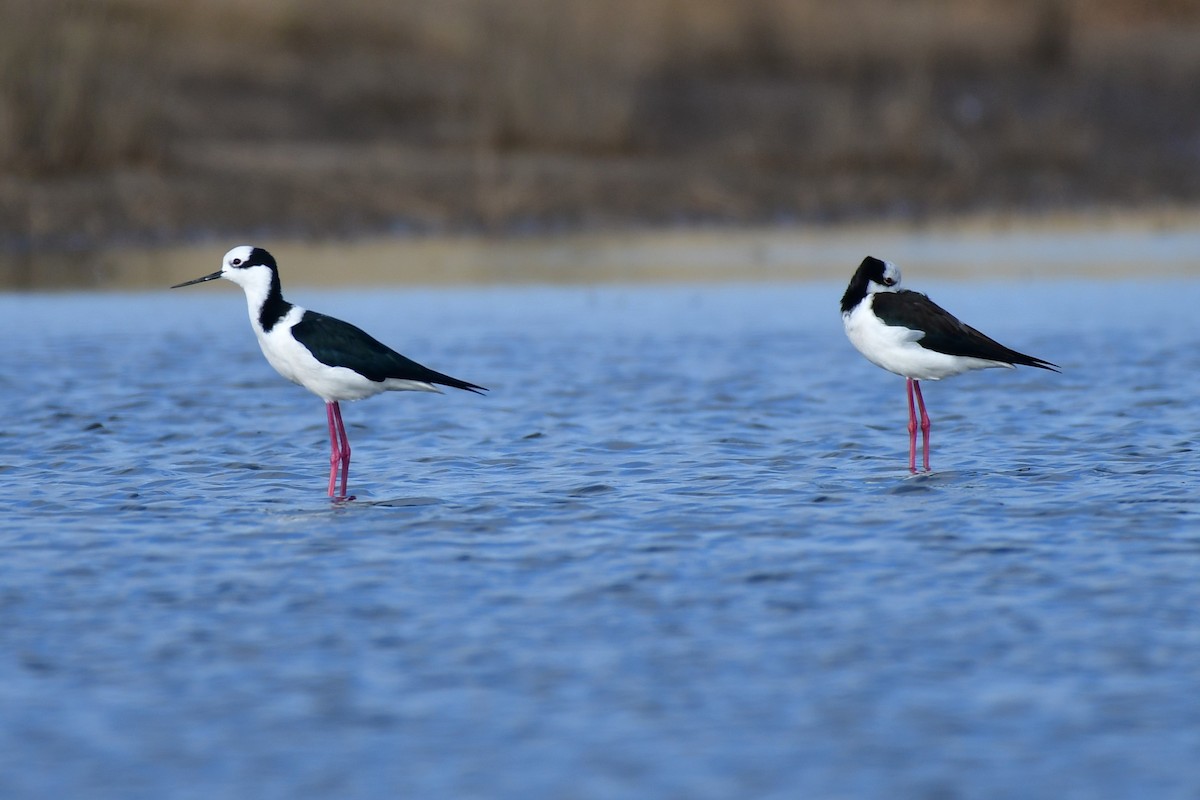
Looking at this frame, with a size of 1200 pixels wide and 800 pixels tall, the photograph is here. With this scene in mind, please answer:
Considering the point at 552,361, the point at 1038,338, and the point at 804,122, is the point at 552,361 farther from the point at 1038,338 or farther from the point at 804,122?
the point at 804,122

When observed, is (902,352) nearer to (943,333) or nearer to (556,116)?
(943,333)

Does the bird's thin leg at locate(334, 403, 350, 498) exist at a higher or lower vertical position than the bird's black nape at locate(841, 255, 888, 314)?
lower

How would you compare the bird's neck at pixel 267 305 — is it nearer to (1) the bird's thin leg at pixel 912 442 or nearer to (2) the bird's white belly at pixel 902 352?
(2) the bird's white belly at pixel 902 352

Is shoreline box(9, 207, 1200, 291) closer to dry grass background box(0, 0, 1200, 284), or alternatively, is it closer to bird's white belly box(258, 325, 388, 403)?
dry grass background box(0, 0, 1200, 284)

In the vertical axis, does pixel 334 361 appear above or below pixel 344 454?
above

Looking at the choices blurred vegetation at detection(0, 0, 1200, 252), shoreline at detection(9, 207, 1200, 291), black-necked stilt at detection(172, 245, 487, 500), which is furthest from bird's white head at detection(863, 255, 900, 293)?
blurred vegetation at detection(0, 0, 1200, 252)

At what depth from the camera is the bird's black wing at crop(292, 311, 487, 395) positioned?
7.87 metres

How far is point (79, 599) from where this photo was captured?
18.9ft

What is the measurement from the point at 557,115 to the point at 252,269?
14085 millimetres

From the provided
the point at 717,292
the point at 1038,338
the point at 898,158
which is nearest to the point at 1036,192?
the point at 898,158

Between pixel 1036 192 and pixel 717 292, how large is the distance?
8.03 metres

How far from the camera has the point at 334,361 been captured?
25.8 feet

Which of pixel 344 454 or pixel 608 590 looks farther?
pixel 344 454

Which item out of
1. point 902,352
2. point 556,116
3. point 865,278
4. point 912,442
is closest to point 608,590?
point 912,442
